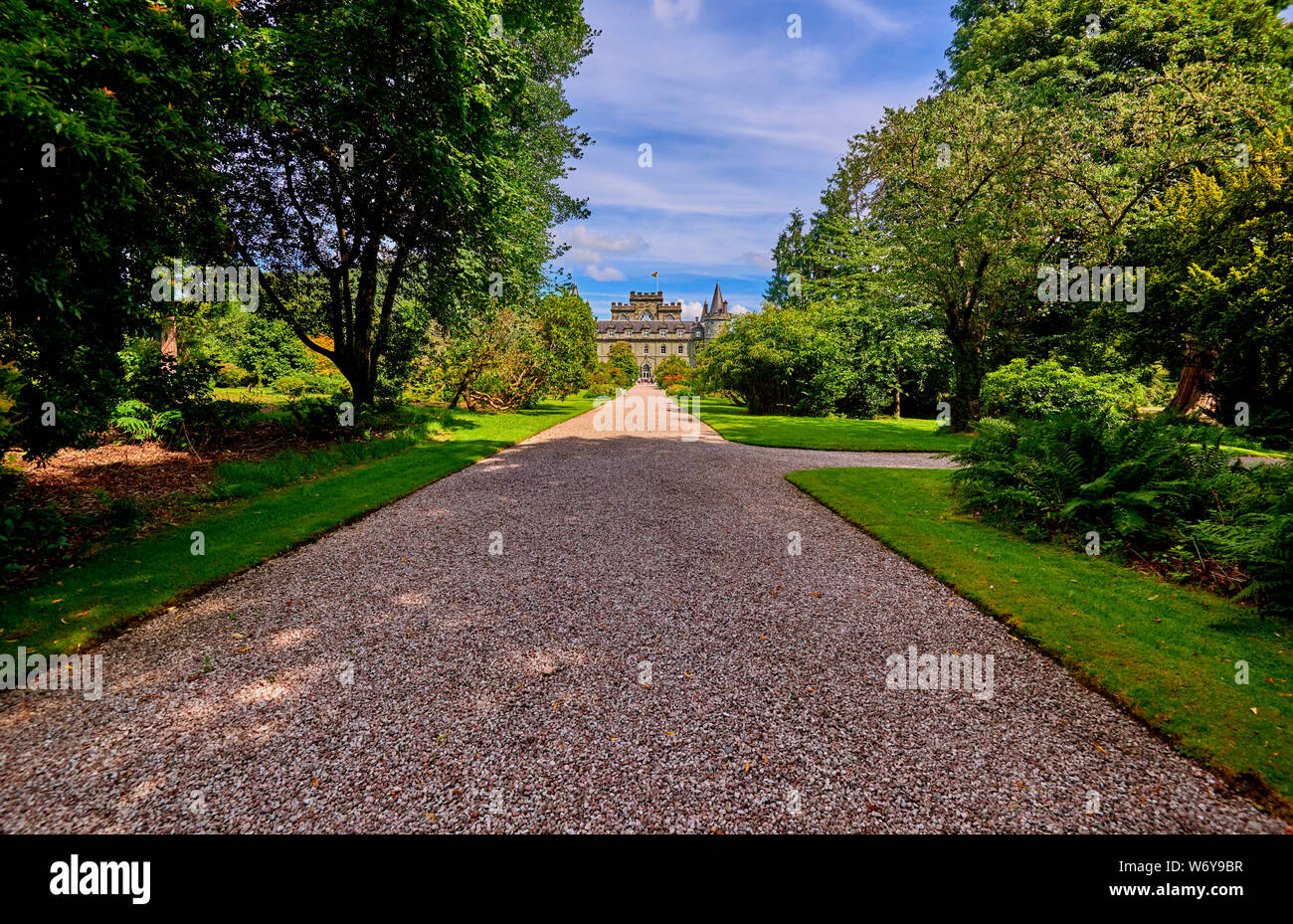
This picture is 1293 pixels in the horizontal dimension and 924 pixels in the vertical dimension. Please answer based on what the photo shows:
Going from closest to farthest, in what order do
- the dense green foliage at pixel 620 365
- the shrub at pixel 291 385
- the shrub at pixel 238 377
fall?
the shrub at pixel 291 385 → the shrub at pixel 238 377 → the dense green foliage at pixel 620 365

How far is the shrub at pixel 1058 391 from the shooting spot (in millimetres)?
10648

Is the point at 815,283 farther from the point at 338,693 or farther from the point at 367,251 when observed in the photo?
the point at 338,693

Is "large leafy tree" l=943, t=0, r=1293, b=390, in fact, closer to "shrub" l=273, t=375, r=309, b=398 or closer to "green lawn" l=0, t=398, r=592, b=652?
"green lawn" l=0, t=398, r=592, b=652

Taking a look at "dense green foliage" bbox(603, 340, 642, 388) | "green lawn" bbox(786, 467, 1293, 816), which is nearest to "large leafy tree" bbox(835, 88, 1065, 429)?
"green lawn" bbox(786, 467, 1293, 816)

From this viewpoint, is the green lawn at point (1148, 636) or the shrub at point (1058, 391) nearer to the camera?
the green lawn at point (1148, 636)

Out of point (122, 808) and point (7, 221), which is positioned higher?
point (7, 221)

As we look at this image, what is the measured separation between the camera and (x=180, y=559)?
521 centimetres

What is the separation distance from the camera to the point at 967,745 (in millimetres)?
2848

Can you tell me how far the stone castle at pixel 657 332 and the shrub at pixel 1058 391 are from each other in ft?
292

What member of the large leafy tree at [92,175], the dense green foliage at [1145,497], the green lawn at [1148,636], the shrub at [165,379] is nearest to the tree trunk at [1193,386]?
the dense green foliage at [1145,497]

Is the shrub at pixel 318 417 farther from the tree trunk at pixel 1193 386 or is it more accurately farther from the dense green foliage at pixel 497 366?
the tree trunk at pixel 1193 386

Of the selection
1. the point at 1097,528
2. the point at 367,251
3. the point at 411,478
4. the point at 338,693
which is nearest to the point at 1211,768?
the point at 1097,528
